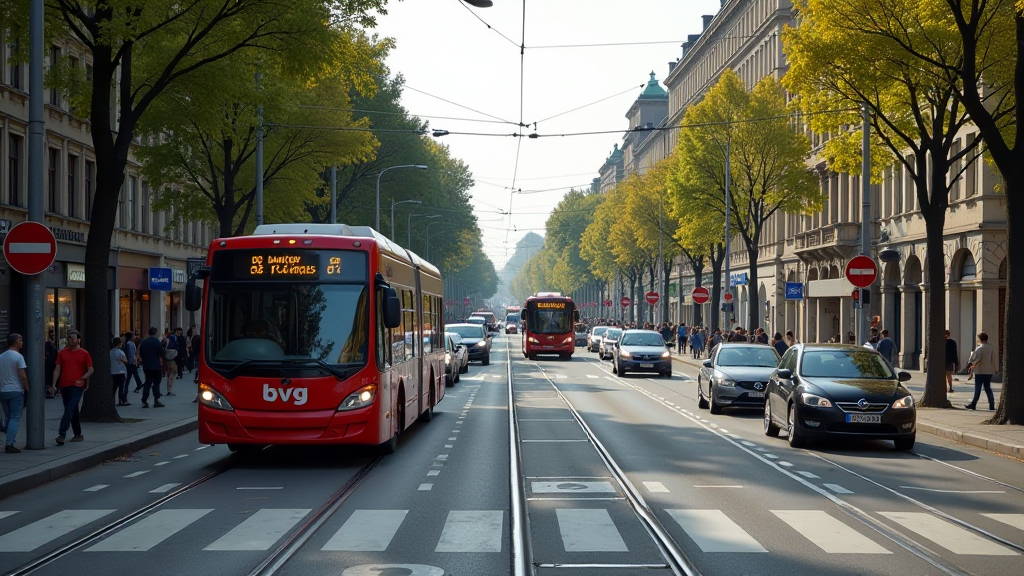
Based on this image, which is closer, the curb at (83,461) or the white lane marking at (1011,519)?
the white lane marking at (1011,519)

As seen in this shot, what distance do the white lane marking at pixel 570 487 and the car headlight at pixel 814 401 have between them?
5.30 metres

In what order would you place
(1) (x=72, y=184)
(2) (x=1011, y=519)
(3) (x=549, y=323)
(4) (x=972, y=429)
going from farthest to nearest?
(3) (x=549, y=323), (1) (x=72, y=184), (4) (x=972, y=429), (2) (x=1011, y=519)

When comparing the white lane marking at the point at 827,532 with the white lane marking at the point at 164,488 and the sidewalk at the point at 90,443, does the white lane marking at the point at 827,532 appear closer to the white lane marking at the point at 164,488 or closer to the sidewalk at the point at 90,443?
the white lane marking at the point at 164,488

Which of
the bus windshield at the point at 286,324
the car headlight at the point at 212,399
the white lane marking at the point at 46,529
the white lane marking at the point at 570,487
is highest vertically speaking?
the bus windshield at the point at 286,324

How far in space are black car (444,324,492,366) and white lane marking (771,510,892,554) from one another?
135 ft

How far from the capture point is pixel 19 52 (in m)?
20.9

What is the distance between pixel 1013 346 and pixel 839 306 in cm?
3669

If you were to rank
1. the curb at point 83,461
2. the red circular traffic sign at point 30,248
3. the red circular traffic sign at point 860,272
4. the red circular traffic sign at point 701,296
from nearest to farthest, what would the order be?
the curb at point 83,461
the red circular traffic sign at point 30,248
the red circular traffic sign at point 860,272
the red circular traffic sign at point 701,296

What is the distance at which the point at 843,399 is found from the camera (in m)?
18.1

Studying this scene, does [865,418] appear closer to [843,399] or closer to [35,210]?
[843,399]

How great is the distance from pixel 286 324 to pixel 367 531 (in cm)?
564

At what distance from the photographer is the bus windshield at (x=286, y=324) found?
1560cm

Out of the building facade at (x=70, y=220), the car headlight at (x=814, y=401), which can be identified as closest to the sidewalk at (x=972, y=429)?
the car headlight at (x=814, y=401)

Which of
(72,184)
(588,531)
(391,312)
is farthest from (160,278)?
(588,531)
